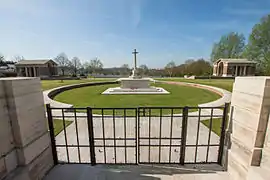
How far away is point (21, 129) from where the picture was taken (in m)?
2.12

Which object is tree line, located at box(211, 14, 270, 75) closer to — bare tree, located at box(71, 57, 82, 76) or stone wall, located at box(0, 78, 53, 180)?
stone wall, located at box(0, 78, 53, 180)

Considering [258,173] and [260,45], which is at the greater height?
[260,45]

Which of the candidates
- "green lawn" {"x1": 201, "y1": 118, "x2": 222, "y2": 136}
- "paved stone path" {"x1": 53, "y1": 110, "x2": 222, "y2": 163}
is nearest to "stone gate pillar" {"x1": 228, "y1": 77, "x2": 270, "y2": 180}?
"paved stone path" {"x1": 53, "y1": 110, "x2": 222, "y2": 163}

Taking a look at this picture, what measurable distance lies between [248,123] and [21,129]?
346 centimetres

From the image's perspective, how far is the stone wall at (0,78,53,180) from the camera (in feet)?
6.47

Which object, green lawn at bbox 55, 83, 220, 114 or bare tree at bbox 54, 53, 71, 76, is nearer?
green lawn at bbox 55, 83, 220, 114

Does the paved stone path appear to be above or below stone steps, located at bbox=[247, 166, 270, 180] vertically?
below

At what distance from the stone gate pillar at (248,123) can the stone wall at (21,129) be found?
134 inches

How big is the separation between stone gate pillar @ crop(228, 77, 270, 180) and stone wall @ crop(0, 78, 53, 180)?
341 cm

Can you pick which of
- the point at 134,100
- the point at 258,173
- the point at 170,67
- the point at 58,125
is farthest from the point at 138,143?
the point at 170,67

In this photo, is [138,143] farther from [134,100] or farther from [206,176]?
[134,100]

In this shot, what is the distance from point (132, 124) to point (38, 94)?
10.9 ft

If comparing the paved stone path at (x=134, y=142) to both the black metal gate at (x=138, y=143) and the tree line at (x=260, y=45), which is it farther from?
the tree line at (x=260, y=45)

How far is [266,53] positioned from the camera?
83.1 ft
